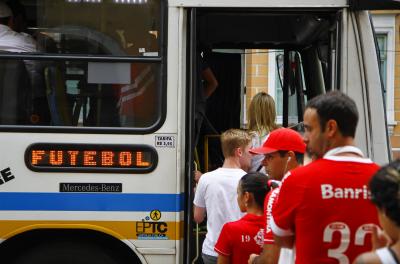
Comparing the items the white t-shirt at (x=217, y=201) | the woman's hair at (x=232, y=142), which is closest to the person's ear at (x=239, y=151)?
the woman's hair at (x=232, y=142)

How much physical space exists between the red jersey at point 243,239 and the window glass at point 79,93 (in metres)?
1.29

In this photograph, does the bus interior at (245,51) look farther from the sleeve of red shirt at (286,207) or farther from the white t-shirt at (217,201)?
the sleeve of red shirt at (286,207)

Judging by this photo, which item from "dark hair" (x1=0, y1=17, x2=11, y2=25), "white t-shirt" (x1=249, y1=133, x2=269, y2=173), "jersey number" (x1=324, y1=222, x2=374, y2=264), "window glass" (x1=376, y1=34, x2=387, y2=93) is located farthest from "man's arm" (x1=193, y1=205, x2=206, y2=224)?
"window glass" (x1=376, y1=34, x2=387, y2=93)

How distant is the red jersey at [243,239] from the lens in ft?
13.1

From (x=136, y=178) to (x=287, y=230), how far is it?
2.12 m

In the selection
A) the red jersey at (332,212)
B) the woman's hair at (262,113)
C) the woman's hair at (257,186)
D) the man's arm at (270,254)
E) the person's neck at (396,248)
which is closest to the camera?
the person's neck at (396,248)

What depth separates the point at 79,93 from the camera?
503 cm

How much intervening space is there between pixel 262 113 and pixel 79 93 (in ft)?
5.58

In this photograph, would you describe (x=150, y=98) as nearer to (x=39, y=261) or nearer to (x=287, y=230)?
(x=39, y=261)

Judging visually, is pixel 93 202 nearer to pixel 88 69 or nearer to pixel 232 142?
pixel 88 69

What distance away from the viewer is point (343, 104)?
9.71 ft

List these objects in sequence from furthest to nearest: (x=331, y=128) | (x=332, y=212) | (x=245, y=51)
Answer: (x=245, y=51)
(x=331, y=128)
(x=332, y=212)

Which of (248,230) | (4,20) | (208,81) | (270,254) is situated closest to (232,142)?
(248,230)

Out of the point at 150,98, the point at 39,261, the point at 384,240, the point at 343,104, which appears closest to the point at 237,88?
the point at 150,98
